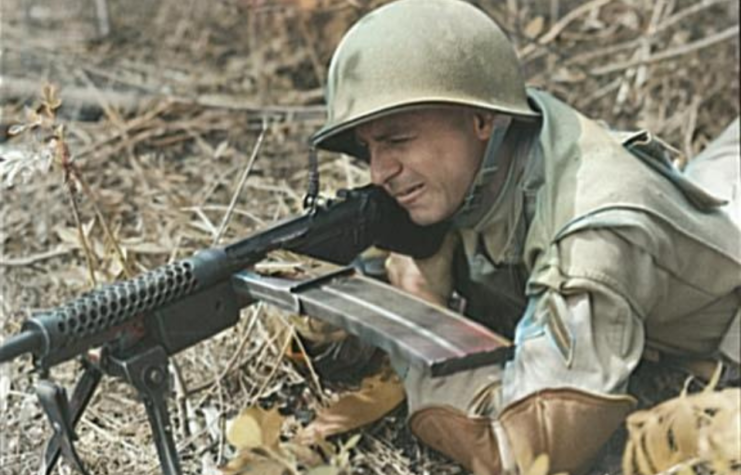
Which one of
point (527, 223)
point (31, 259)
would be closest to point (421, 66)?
point (527, 223)

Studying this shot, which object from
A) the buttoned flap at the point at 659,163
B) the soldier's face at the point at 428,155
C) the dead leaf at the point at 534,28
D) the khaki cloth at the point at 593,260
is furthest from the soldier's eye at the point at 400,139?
the dead leaf at the point at 534,28

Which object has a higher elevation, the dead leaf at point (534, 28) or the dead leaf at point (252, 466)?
the dead leaf at point (534, 28)

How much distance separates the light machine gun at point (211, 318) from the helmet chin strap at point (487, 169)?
145 millimetres

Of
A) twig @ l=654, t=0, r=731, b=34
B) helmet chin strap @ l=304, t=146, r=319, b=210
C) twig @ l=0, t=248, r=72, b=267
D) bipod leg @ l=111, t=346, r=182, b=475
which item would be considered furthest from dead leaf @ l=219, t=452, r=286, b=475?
twig @ l=654, t=0, r=731, b=34

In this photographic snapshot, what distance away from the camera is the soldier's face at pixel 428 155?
234cm

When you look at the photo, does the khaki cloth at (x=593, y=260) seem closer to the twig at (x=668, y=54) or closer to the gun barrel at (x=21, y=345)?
the gun barrel at (x=21, y=345)

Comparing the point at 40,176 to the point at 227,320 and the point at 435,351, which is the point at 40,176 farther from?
the point at 435,351

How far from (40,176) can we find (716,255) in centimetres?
194

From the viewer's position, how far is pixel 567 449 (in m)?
2.23

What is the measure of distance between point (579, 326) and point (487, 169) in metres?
0.37

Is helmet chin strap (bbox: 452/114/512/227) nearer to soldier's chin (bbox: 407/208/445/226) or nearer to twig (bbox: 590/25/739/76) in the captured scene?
soldier's chin (bbox: 407/208/445/226)

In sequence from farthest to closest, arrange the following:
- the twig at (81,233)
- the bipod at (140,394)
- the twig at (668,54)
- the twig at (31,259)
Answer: the twig at (668,54)
the twig at (31,259)
the twig at (81,233)
the bipod at (140,394)

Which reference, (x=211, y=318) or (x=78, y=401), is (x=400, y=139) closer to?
(x=211, y=318)

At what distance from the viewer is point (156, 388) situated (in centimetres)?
215
